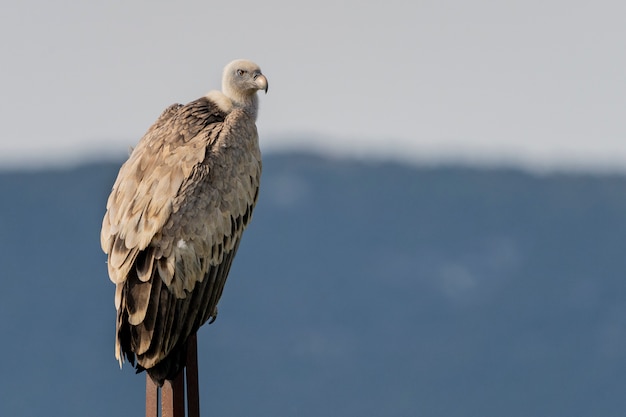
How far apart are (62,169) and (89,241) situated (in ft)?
9.96

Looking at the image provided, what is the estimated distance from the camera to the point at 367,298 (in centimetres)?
3603

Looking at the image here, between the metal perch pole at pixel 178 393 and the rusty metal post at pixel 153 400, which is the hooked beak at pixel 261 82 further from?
the rusty metal post at pixel 153 400

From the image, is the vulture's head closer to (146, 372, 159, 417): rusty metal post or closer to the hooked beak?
the hooked beak

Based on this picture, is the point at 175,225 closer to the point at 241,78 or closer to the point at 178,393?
the point at 178,393

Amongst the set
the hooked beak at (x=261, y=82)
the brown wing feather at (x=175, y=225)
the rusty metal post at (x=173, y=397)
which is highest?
the hooked beak at (x=261, y=82)

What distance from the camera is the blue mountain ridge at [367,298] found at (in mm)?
31344

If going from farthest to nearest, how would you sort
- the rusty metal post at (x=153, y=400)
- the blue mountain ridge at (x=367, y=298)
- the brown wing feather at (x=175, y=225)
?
the blue mountain ridge at (x=367, y=298) → the rusty metal post at (x=153, y=400) → the brown wing feather at (x=175, y=225)

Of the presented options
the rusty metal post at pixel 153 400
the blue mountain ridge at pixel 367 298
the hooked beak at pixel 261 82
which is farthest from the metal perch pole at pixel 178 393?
the blue mountain ridge at pixel 367 298

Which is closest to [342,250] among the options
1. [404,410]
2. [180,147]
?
[404,410]

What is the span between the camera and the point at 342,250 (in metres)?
36.5

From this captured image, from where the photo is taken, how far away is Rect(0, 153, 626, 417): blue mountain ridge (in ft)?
103

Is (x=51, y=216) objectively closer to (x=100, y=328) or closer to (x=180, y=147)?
(x=100, y=328)

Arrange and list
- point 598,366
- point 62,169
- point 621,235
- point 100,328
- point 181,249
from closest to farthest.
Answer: point 181,249 → point 100,328 → point 598,366 → point 62,169 → point 621,235

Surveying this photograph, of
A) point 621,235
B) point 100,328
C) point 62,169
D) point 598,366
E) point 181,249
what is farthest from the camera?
point 621,235
